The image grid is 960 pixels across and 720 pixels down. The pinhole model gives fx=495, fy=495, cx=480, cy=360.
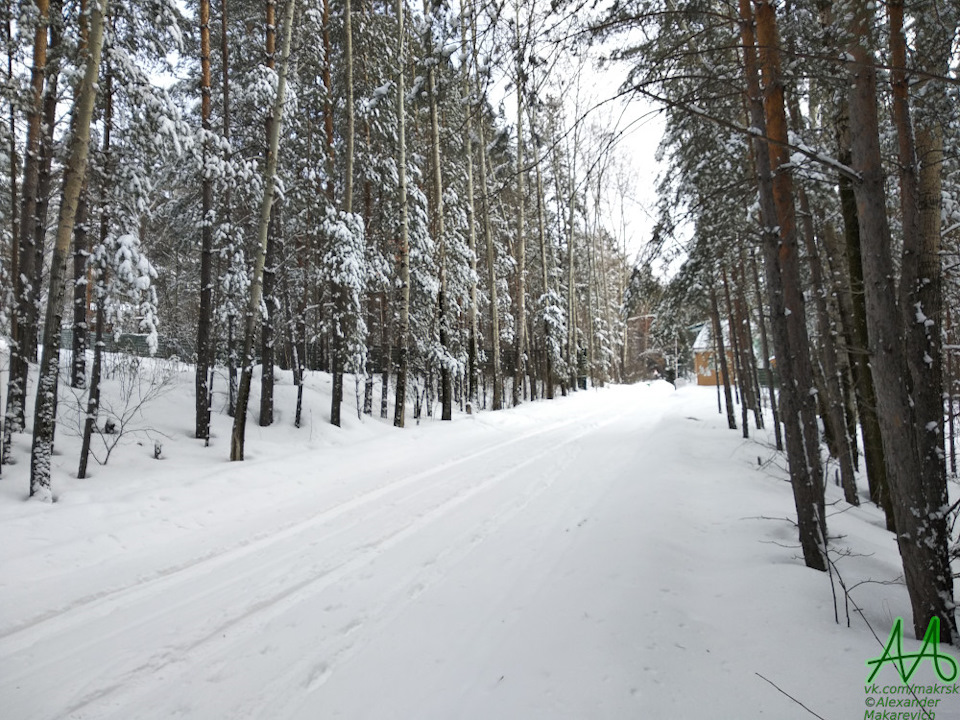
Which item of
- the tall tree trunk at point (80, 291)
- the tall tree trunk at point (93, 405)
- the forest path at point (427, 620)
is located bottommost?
the forest path at point (427, 620)

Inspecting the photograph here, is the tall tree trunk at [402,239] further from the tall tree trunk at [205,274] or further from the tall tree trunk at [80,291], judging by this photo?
the tall tree trunk at [80,291]

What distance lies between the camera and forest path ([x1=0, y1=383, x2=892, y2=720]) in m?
2.43

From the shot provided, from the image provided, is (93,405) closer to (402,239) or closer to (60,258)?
(60,258)

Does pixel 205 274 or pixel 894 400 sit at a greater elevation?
pixel 205 274

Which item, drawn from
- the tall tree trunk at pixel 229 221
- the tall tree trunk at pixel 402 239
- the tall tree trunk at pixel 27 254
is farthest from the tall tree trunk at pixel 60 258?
the tall tree trunk at pixel 402 239

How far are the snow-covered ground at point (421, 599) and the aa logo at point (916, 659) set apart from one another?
0.33 feet

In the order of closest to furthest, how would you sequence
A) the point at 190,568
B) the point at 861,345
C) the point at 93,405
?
1. the point at 190,568
2. the point at 861,345
3. the point at 93,405

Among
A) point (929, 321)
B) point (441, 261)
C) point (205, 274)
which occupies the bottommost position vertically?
point (929, 321)

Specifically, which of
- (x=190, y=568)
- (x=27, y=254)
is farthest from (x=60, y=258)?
(x=190, y=568)

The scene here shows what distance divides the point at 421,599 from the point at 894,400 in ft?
10.5

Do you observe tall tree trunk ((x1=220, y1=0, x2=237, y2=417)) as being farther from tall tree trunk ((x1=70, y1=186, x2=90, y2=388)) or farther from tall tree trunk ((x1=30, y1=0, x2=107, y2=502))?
tall tree trunk ((x1=30, y1=0, x2=107, y2=502))

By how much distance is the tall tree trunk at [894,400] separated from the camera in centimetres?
276

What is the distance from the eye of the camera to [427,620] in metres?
3.16

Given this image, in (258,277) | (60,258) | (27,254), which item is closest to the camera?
(60,258)
